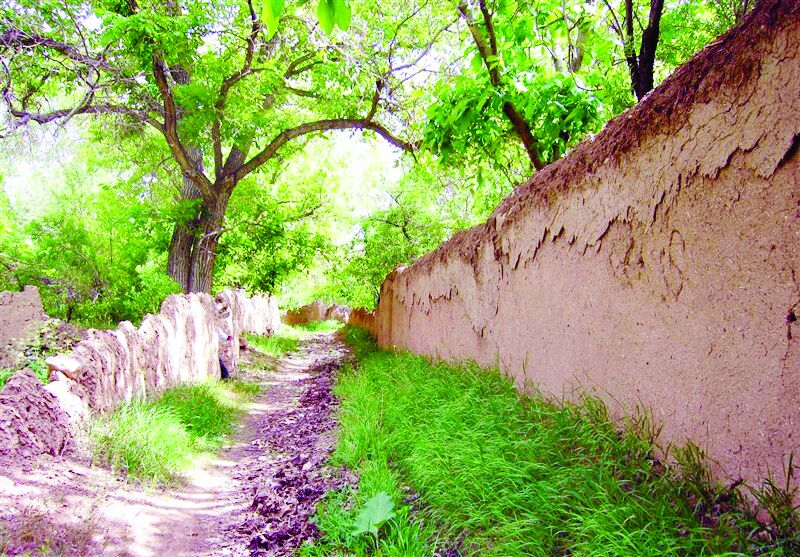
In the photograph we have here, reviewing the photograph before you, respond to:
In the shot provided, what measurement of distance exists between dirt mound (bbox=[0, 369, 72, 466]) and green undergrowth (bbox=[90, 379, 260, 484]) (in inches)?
11.9

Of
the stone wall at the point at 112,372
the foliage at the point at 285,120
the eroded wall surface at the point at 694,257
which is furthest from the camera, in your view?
the foliage at the point at 285,120

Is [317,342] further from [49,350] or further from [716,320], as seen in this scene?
[716,320]

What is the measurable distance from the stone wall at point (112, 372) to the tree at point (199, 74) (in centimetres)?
352

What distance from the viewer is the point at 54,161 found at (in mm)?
9625

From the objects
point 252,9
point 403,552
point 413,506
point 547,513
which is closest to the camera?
point 547,513

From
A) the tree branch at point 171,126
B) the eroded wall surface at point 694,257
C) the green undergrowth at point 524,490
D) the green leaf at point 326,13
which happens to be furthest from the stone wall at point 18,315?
the green leaf at point 326,13

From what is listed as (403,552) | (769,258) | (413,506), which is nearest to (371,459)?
(413,506)

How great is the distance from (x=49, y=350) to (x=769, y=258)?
8.78 metres

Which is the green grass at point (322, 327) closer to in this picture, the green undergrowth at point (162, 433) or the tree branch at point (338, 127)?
the tree branch at point (338, 127)

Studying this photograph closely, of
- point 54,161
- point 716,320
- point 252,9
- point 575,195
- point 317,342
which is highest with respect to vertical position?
point 252,9

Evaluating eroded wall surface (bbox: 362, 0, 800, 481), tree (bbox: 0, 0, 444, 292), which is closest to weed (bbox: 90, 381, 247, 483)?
eroded wall surface (bbox: 362, 0, 800, 481)

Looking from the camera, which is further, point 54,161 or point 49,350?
point 54,161

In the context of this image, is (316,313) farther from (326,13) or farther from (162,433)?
(326,13)

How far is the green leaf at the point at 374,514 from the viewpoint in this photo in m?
2.93
